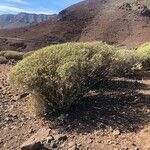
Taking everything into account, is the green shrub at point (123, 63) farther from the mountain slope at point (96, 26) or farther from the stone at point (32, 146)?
the mountain slope at point (96, 26)

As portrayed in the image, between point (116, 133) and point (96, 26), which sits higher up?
point (116, 133)

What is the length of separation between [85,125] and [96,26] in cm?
5302

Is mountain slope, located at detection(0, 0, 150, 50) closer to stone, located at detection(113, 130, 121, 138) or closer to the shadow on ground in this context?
the shadow on ground

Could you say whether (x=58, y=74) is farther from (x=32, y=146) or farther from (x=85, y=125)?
(x=32, y=146)

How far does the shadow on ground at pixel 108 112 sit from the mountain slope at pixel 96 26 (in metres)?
40.3

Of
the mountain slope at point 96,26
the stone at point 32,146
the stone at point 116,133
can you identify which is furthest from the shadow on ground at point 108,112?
the mountain slope at point 96,26

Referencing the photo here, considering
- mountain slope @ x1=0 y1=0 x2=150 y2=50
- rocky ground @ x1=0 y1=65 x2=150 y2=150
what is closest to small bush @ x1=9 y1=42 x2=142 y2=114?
rocky ground @ x1=0 y1=65 x2=150 y2=150

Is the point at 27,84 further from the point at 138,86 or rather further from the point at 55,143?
the point at 138,86

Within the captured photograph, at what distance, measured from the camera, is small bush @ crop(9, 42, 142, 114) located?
27.1ft

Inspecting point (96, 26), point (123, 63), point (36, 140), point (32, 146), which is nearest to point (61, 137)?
point (36, 140)

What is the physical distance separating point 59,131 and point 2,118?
132 centimetres

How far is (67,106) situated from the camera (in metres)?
8.51

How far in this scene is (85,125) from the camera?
7941 millimetres

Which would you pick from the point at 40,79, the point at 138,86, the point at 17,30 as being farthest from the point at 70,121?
the point at 17,30
